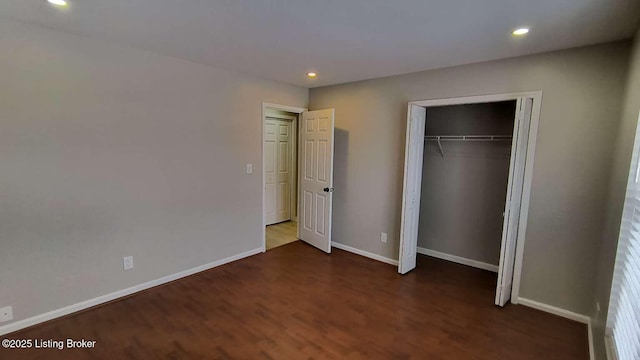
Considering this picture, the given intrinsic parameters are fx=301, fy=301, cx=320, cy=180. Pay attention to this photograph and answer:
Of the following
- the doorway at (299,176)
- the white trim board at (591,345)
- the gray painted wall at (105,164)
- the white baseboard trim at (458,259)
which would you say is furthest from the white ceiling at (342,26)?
the white baseboard trim at (458,259)

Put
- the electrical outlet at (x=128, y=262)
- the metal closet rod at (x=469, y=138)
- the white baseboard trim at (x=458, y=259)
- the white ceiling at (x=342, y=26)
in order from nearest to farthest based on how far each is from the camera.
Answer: the white ceiling at (x=342, y=26)
the electrical outlet at (x=128, y=262)
the metal closet rod at (x=469, y=138)
the white baseboard trim at (x=458, y=259)

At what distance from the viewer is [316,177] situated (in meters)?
4.39

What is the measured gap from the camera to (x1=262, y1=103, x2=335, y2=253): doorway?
4.20m

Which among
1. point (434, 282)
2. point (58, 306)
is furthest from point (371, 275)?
point (58, 306)

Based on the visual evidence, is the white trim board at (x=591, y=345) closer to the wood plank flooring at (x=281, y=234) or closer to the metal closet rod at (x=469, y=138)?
the metal closet rod at (x=469, y=138)

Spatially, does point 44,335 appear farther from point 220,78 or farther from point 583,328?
point 583,328

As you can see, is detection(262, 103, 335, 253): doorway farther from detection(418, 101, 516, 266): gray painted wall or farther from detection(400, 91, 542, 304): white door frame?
detection(400, 91, 542, 304): white door frame

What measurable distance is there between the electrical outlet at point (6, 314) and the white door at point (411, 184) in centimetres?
360

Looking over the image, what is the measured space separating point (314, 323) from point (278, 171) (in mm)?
3538

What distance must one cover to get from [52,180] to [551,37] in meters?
4.17

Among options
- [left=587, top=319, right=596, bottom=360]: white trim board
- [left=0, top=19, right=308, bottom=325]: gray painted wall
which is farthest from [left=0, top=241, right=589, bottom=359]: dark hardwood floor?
[left=0, top=19, right=308, bottom=325]: gray painted wall

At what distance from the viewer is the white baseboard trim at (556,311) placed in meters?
Answer: 2.69

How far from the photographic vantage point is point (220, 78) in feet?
11.5

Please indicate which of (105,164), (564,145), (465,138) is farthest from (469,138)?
(105,164)
